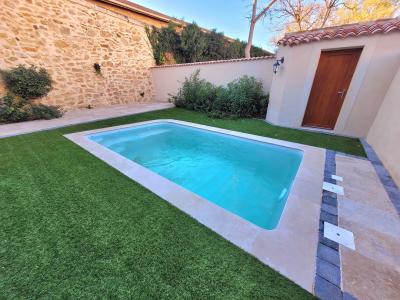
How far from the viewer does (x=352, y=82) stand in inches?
188

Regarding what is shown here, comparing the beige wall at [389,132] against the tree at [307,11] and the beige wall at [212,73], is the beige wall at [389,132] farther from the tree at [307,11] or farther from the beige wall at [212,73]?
the tree at [307,11]

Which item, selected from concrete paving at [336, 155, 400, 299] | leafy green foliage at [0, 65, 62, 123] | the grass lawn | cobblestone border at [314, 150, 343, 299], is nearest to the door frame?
concrete paving at [336, 155, 400, 299]

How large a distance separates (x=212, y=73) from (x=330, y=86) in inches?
196

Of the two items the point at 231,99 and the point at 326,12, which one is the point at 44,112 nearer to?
the point at 231,99

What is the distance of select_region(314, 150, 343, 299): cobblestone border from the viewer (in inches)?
49.3

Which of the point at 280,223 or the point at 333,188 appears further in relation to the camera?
the point at 333,188

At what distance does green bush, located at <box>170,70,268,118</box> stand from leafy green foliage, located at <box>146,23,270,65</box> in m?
4.17

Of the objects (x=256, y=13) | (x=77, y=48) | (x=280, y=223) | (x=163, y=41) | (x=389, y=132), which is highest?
(x=256, y=13)

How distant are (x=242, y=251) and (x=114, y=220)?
1.33 m

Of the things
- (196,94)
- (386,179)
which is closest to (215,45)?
(196,94)

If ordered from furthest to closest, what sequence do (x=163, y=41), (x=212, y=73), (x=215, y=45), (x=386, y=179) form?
(x=215, y=45)
(x=163, y=41)
(x=212, y=73)
(x=386, y=179)

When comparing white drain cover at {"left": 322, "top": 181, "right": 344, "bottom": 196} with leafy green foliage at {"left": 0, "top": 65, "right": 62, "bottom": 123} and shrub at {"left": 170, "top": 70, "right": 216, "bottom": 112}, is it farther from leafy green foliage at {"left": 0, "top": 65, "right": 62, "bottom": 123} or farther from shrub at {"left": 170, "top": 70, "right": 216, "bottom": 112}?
leafy green foliage at {"left": 0, "top": 65, "right": 62, "bottom": 123}

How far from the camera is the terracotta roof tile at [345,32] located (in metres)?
4.10

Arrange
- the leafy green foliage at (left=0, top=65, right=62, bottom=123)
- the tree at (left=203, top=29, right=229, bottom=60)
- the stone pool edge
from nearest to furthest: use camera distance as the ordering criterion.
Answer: the stone pool edge → the leafy green foliage at (left=0, top=65, right=62, bottom=123) → the tree at (left=203, top=29, right=229, bottom=60)
